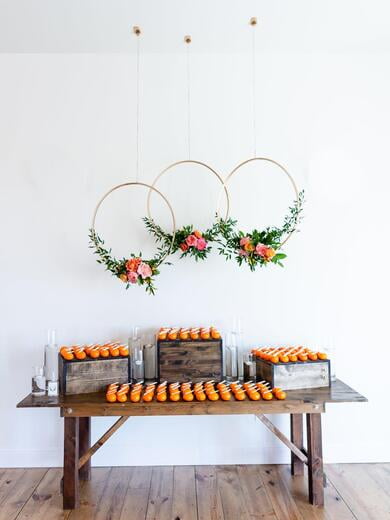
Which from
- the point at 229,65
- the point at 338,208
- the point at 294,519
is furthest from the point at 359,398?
the point at 229,65

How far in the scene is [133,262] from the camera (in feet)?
7.62

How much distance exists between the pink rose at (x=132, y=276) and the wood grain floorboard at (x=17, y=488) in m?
1.35

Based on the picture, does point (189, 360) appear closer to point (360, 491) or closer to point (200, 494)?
point (200, 494)

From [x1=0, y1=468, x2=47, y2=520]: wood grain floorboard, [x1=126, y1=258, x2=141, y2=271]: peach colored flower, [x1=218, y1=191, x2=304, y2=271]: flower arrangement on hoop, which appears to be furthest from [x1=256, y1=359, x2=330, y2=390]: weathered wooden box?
[x1=0, y1=468, x2=47, y2=520]: wood grain floorboard

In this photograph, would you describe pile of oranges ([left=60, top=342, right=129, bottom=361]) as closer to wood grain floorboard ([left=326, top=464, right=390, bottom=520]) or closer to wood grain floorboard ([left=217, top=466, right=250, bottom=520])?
wood grain floorboard ([left=217, top=466, right=250, bottom=520])

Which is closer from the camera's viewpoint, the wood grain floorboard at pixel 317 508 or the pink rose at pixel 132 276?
the wood grain floorboard at pixel 317 508

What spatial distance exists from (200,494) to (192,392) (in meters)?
0.62

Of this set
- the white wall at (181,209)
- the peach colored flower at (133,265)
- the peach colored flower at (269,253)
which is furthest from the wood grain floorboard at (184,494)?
the peach colored flower at (269,253)

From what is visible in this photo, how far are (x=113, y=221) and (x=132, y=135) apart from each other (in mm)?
609

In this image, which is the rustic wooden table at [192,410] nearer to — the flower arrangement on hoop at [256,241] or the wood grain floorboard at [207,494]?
the wood grain floorboard at [207,494]

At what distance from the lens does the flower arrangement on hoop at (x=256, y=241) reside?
7.62 feet

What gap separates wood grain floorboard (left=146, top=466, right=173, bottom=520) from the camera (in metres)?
2.01

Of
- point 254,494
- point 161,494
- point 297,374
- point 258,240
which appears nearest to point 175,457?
point 161,494

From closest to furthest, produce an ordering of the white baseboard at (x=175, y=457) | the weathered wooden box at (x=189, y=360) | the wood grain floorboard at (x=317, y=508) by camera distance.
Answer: the wood grain floorboard at (x=317, y=508)
the weathered wooden box at (x=189, y=360)
the white baseboard at (x=175, y=457)
